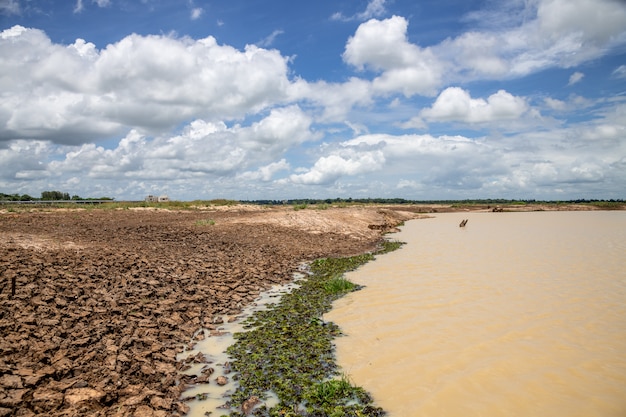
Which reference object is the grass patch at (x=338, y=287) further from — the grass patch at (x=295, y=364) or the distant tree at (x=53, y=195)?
the distant tree at (x=53, y=195)

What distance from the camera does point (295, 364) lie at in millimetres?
7898

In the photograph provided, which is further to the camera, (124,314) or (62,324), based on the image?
(124,314)

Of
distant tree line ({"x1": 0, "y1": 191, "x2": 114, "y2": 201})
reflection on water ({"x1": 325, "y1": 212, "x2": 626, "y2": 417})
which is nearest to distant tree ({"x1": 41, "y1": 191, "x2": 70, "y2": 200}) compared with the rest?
distant tree line ({"x1": 0, "y1": 191, "x2": 114, "y2": 201})

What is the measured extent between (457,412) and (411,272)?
11.6 metres

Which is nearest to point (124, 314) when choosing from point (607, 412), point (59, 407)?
point (59, 407)

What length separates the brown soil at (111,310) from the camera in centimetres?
618

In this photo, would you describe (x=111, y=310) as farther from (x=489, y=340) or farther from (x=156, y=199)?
(x=156, y=199)

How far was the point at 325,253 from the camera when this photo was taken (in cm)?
2358

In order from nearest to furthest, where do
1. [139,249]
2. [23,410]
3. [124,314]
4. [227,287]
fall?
[23,410], [124,314], [227,287], [139,249]

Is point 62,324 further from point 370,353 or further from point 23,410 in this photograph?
point 370,353

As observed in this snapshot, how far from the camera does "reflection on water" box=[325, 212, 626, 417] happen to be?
648 cm

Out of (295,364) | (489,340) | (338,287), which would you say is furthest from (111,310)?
(489,340)

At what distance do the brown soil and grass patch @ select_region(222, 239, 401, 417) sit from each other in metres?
1.22

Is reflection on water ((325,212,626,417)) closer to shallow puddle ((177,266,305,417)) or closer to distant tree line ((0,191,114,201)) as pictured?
shallow puddle ((177,266,305,417))
